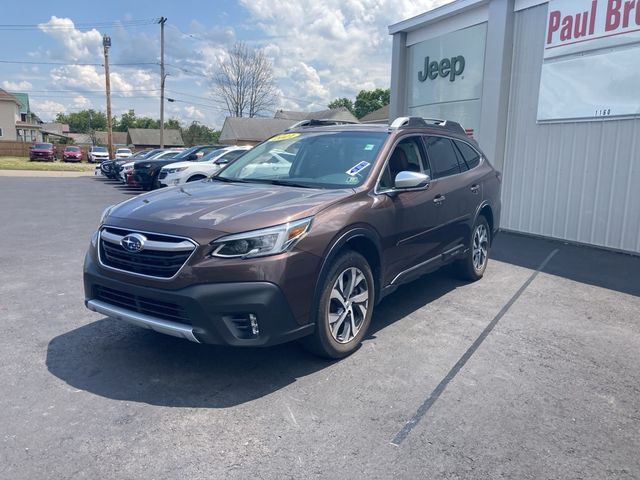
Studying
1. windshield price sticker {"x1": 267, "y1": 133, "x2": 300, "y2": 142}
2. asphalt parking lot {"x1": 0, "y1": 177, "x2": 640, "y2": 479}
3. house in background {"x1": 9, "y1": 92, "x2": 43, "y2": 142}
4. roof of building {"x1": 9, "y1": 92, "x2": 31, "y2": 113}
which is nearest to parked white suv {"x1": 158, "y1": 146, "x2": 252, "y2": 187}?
windshield price sticker {"x1": 267, "y1": 133, "x2": 300, "y2": 142}

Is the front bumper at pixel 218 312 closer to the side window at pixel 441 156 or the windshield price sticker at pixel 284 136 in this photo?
the windshield price sticker at pixel 284 136

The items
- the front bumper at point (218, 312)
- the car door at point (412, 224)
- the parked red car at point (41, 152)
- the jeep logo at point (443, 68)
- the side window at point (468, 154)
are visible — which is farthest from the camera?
the parked red car at point (41, 152)

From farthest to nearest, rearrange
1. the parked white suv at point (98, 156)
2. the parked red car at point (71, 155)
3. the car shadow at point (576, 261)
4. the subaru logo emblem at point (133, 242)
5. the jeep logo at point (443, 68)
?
1. the parked white suv at point (98, 156)
2. the parked red car at point (71, 155)
3. the jeep logo at point (443, 68)
4. the car shadow at point (576, 261)
5. the subaru logo emblem at point (133, 242)

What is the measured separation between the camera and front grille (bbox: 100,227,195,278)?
11.3ft

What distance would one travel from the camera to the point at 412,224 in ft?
15.9

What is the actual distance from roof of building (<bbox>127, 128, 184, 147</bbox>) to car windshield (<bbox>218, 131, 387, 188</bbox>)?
85.8m

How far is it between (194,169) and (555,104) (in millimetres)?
9489

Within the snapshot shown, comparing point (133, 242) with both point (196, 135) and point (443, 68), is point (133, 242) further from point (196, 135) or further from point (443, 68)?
point (196, 135)

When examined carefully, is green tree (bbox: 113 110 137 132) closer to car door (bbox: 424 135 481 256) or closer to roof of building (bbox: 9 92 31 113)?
roof of building (bbox: 9 92 31 113)

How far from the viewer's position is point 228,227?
11.4 feet

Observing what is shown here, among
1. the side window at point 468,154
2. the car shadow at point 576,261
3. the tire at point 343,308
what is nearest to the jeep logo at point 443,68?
the car shadow at point 576,261

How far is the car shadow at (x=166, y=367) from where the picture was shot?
3533mm

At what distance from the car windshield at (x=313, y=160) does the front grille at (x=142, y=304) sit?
1.58m

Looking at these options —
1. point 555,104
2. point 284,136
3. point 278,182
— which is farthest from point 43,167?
point 278,182
